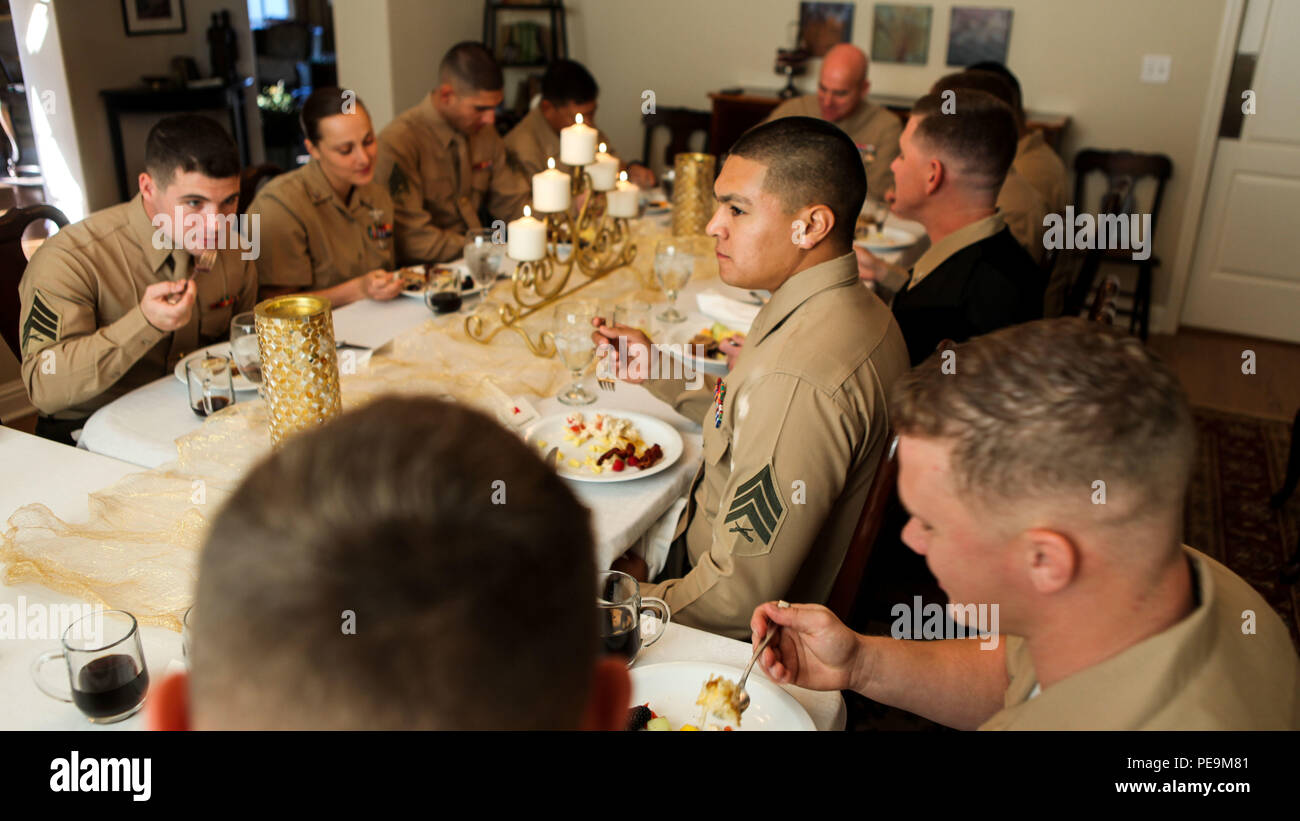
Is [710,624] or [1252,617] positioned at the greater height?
[1252,617]

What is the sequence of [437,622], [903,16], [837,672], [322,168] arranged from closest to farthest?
[437,622] → [837,672] → [322,168] → [903,16]

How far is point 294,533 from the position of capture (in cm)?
51

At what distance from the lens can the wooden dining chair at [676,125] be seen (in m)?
6.12

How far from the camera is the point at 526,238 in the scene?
252cm

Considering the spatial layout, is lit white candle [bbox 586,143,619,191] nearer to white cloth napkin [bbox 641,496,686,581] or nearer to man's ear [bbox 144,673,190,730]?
white cloth napkin [bbox 641,496,686,581]

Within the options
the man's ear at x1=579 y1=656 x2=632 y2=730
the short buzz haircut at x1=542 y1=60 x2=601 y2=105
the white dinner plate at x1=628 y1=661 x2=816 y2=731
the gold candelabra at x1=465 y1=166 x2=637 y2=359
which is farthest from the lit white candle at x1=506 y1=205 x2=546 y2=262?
the short buzz haircut at x1=542 y1=60 x2=601 y2=105

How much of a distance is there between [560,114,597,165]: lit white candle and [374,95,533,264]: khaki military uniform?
126 cm

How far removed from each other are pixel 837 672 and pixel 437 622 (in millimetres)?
914

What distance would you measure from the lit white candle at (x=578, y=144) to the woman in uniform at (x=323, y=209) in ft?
2.06

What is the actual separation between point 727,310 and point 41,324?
1770 mm

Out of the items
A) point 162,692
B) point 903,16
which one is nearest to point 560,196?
point 162,692
